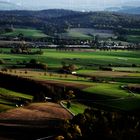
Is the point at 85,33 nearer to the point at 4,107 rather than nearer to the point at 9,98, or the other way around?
the point at 9,98

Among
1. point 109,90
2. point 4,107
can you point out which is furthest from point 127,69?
point 4,107

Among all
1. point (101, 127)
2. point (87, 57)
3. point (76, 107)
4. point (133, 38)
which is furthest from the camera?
point (133, 38)

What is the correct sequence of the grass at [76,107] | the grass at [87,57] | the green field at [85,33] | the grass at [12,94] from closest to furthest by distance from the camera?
1. the grass at [76,107]
2. the grass at [12,94]
3. the grass at [87,57]
4. the green field at [85,33]

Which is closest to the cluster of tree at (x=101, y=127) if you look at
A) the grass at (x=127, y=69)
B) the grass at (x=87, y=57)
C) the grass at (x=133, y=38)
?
the grass at (x=127, y=69)

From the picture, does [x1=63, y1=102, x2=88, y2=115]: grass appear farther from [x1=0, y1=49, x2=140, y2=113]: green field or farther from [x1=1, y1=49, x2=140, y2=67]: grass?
[x1=1, y1=49, x2=140, y2=67]: grass

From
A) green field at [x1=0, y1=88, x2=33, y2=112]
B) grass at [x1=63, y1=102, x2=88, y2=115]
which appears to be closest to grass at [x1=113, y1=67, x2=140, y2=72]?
green field at [x1=0, y1=88, x2=33, y2=112]

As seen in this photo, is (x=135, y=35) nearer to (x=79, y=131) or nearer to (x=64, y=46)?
(x=64, y=46)

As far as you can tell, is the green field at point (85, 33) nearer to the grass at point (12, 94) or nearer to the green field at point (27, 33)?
the green field at point (27, 33)

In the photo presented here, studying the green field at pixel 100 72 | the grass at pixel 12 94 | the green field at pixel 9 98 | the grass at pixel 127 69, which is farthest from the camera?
the grass at pixel 127 69

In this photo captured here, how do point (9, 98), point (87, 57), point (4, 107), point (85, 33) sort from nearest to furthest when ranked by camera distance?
1. point (4, 107)
2. point (9, 98)
3. point (87, 57)
4. point (85, 33)
